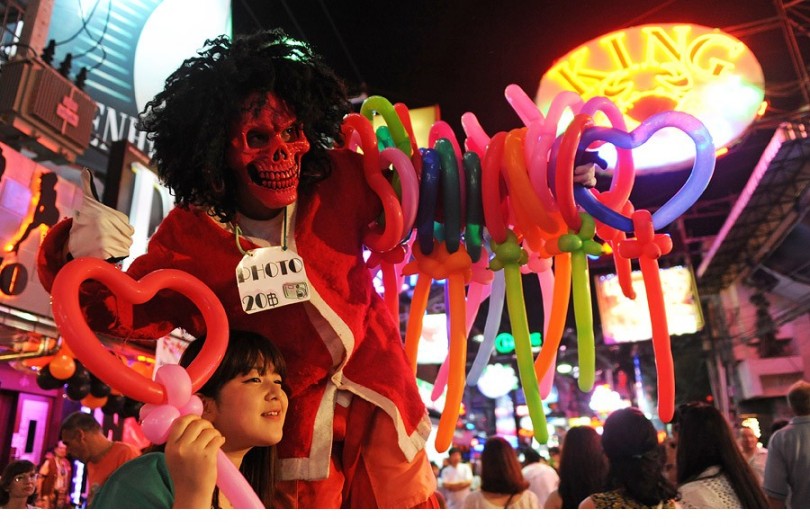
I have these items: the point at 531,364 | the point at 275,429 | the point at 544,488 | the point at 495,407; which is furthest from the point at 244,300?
the point at 495,407

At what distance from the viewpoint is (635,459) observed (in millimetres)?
2104

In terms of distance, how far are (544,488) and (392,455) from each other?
3.20m

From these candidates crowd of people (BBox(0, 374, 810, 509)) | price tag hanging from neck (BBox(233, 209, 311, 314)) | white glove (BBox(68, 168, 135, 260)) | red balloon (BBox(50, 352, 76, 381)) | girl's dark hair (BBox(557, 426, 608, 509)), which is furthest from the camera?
red balloon (BBox(50, 352, 76, 381))

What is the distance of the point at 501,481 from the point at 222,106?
8.09 ft

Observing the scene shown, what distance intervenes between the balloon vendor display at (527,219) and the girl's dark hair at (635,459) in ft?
2.27

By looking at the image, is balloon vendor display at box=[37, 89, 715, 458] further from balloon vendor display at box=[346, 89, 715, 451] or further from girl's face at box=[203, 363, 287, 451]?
girl's face at box=[203, 363, 287, 451]

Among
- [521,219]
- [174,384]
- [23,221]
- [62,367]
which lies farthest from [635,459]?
[62,367]

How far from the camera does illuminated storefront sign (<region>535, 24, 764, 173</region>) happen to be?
454cm

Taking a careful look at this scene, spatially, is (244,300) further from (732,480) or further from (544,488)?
(544,488)

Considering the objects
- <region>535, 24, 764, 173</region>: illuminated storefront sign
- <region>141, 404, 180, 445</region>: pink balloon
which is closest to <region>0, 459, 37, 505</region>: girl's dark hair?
<region>141, 404, 180, 445</region>: pink balloon

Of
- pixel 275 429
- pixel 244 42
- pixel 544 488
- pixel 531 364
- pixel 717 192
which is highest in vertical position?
pixel 717 192

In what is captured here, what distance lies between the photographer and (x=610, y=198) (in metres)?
1.57

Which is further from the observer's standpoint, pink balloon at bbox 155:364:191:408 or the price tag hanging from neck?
the price tag hanging from neck

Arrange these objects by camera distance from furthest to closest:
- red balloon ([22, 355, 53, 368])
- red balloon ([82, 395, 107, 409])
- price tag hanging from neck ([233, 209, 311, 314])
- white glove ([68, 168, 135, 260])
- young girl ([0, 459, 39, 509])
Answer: red balloon ([82, 395, 107, 409]), red balloon ([22, 355, 53, 368]), young girl ([0, 459, 39, 509]), price tag hanging from neck ([233, 209, 311, 314]), white glove ([68, 168, 135, 260])
